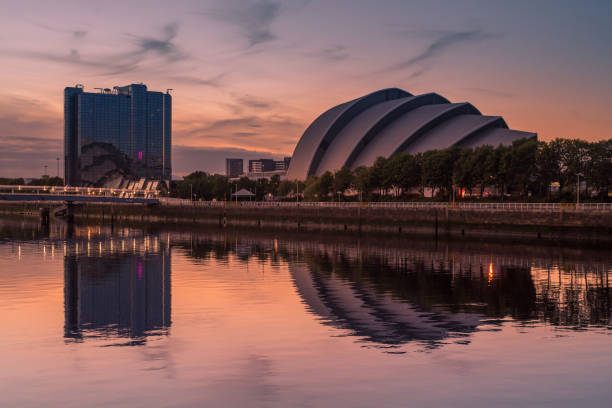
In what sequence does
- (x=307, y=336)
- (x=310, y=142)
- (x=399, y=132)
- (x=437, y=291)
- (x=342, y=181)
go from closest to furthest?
(x=307, y=336)
(x=437, y=291)
(x=342, y=181)
(x=399, y=132)
(x=310, y=142)

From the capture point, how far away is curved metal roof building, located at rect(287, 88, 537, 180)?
123m

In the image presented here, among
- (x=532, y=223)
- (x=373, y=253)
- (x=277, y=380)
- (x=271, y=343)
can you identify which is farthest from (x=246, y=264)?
(x=532, y=223)

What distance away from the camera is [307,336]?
20.2m

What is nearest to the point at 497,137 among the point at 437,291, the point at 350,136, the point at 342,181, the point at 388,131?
A: the point at 388,131

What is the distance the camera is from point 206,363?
16.9 metres

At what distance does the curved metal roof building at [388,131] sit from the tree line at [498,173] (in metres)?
11.8

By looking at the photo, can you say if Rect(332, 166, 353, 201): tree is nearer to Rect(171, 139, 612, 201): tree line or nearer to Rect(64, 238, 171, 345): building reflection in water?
Rect(171, 139, 612, 201): tree line

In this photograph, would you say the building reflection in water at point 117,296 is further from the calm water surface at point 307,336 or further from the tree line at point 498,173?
the tree line at point 498,173

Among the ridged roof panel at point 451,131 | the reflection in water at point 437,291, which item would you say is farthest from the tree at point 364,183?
the reflection in water at point 437,291

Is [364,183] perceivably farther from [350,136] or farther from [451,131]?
[350,136]

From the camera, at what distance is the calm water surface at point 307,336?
14.4 meters

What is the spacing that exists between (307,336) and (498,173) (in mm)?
71397

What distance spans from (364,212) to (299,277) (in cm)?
5116

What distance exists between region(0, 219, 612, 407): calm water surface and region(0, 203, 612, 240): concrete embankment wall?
67.7ft
